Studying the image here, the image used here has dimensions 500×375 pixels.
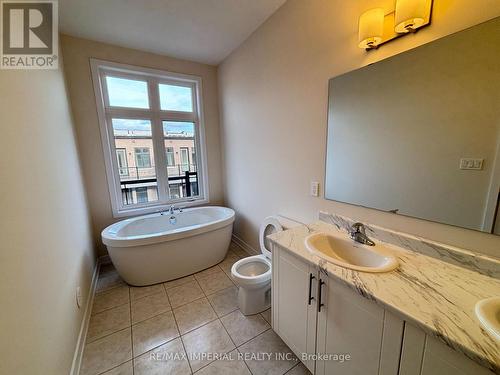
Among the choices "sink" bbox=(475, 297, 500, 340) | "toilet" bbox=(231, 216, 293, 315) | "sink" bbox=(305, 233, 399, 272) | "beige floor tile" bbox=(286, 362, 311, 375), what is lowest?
"beige floor tile" bbox=(286, 362, 311, 375)

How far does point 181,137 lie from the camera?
317 cm

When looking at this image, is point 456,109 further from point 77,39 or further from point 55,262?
point 77,39

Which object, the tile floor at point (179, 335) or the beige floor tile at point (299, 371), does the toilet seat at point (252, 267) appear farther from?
the beige floor tile at point (299, 371)

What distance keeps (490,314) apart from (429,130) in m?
0.87

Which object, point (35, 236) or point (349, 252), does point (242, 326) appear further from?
point (35, 236)

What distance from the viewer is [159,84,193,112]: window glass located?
2.98 meters

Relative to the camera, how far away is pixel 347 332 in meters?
0.99

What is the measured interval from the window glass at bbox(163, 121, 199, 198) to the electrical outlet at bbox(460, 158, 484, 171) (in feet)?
10.1

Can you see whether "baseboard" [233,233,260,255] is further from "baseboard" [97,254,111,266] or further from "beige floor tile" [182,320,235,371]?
"baseboard" [97,254,111,266]

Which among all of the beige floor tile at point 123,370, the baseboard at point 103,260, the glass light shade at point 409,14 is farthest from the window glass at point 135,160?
the glass light shade at point 409,14

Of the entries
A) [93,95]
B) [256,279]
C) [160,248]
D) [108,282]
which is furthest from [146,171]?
[256,279]

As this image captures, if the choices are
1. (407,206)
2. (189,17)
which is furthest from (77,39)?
(407,206)

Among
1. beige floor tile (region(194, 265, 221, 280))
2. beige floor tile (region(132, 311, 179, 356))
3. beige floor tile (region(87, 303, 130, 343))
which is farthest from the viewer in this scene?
beige floor tile (region(194, 265, 221, 280))
